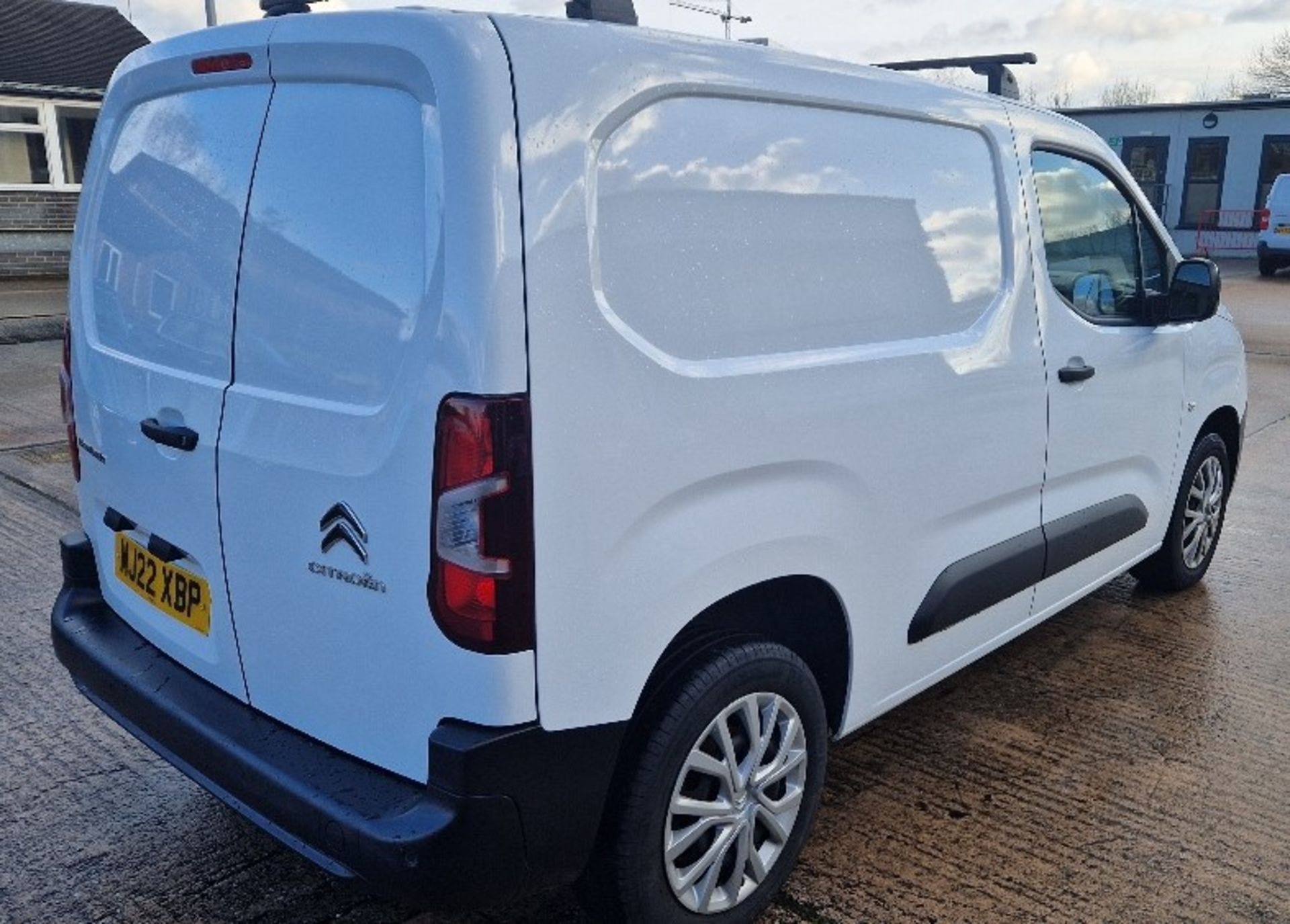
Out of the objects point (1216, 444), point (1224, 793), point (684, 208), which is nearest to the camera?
point (684, 208)

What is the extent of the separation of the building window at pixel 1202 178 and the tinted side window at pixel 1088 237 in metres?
28.4

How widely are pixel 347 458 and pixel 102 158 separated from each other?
1.33 m

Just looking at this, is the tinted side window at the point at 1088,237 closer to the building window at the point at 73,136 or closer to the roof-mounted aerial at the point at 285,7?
the roof-mounted aerial at the point at 285,7

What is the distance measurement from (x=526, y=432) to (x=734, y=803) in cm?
99

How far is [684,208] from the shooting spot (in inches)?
85.4

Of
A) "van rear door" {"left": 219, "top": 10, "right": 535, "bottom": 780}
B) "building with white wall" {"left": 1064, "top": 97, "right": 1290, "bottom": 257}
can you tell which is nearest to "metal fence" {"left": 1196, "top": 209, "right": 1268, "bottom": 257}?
"building with white wall" {"left": 1064, "top": 97, "right": 1290, "bottom": 257}

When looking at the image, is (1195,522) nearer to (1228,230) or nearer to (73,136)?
(73,136)

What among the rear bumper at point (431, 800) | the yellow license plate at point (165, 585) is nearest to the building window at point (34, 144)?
the yellow license plate at point (165, 585)

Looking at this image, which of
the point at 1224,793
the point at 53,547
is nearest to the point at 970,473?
the point at 1224,793

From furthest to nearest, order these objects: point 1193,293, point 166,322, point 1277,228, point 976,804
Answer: point 1277,228
point 1193,293
point 976,804
point 166,322

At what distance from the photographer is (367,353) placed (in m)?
2.00

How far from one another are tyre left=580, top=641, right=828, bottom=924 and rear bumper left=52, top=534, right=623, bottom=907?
11cm

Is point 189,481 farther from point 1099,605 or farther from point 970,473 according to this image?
point 1099,605

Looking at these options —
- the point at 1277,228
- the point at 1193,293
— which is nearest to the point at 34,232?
the point at 1193,293
